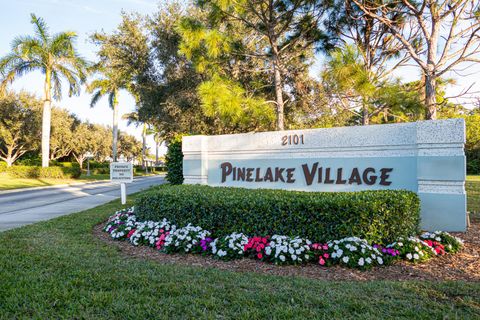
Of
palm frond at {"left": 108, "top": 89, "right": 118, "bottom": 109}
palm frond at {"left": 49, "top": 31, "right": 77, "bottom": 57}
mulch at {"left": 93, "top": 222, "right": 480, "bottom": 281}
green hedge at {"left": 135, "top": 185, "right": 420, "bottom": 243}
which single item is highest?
palm frond at {"left": 49, "top": 31, "right": 77, "bottom": 57}

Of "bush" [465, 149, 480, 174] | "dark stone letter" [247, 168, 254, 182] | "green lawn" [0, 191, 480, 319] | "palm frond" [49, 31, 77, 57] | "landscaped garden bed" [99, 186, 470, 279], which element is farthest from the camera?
"bush" [465, 149, 480, 174]

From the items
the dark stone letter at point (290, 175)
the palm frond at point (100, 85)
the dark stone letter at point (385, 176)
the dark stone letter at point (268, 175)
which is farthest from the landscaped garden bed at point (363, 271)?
the palm frond at point (100, 85)

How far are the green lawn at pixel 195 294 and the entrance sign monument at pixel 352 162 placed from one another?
117 inches

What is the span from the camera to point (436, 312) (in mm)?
2684

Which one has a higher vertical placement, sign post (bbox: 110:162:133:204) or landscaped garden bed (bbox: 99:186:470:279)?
sign post (bbox: 110:162:133:204)

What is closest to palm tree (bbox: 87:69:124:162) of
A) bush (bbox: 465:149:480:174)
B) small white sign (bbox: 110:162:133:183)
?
small white sign (bbox: 110:162:133:183)

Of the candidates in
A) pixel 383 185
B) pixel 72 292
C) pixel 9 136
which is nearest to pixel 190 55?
pixel 383 185

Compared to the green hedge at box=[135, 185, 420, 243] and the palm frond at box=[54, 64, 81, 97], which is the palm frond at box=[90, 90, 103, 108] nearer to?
the palm frond at box=[54, 64, 81, 97]

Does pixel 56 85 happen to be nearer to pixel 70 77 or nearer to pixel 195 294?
pixel 70 77

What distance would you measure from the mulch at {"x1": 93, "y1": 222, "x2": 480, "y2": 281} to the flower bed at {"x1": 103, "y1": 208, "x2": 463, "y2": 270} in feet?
0.26

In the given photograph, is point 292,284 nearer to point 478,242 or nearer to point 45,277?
point 45,277

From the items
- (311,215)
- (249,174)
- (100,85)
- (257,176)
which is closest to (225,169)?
(249,174)

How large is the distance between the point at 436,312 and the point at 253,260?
2.28 metres

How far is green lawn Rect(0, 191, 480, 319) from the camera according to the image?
2744 millimetres
